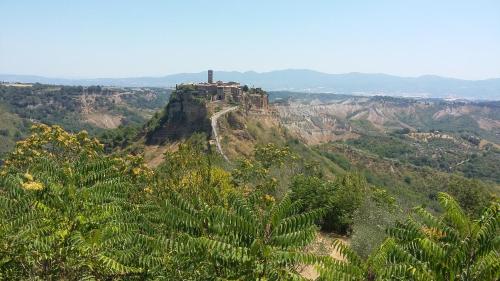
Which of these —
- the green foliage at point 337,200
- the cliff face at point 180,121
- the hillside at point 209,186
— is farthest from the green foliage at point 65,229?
the cliff face at point 180,121

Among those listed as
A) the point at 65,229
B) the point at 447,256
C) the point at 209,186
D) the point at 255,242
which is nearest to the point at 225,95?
the point at 209,186

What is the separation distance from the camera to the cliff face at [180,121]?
378 feet

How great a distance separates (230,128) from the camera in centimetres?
11306

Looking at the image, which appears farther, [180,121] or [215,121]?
[180,121]

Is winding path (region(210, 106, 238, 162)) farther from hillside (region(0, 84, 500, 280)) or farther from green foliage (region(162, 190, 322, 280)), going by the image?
green foliage (region(162, 190, 322, 280))

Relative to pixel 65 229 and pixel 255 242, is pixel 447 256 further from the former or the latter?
pixel 65 229

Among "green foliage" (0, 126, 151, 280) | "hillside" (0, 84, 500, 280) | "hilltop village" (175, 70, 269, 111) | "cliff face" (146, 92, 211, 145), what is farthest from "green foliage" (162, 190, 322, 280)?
"hilltop village" (175, 70, 269, 111)

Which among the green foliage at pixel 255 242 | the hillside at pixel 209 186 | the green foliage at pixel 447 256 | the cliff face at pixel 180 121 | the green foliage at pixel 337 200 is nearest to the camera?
the green foliage at pixel 447 256

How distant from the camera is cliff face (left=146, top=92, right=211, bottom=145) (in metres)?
115

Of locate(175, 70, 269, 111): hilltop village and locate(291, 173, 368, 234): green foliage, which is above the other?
locate(175, 70, 269, 111): hilltop village

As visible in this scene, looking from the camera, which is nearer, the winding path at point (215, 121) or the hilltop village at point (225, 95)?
the winding path at point (215, 121)

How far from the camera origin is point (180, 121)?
122500mm

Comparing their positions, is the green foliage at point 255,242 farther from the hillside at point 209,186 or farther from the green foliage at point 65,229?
the green foliage at point 65,229

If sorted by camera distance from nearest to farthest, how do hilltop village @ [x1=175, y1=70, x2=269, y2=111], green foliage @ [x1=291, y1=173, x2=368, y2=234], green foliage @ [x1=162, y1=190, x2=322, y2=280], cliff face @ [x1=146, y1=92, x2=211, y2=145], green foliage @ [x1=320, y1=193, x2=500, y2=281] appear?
green foliage @ [x1=320, y1=193, x2=500, y2=281] < green foliage @ [x1=162, y1=190, x2=322, y2=280] < green foliage @ [x1=291, y1=173, x2=368, y2=234] < cliff face @ [x1=146, y1=92, x2=211, y2=145] < hilltop village @ [x1=175, y1=70, x2=269, y2=111]
